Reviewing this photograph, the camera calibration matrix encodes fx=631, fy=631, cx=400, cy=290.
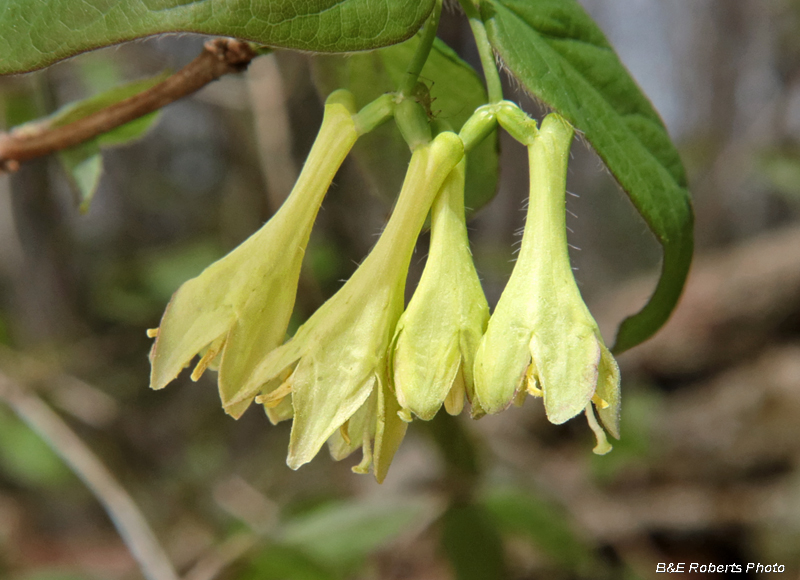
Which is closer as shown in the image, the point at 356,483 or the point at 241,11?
the point at 241,11

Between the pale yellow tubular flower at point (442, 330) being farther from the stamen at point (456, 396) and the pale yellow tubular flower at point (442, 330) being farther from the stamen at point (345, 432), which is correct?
the stamen at point (345, 432)

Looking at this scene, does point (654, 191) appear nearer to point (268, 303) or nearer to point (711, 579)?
point (268, 303)

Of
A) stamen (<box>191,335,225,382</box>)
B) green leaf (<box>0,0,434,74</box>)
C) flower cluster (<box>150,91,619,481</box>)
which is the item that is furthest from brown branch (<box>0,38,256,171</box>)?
stamen (<box>191,335,225,382</box>)

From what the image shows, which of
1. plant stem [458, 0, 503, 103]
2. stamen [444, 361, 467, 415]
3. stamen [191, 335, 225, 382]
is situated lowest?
stamen [444, 361, 467, 415]

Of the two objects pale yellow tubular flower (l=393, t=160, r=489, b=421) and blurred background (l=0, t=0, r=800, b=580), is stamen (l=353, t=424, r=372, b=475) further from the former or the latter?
blurred background (l=0, t=0, r=800, b=580)

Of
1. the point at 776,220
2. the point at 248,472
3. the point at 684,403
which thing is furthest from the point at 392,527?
the point at 776,220
